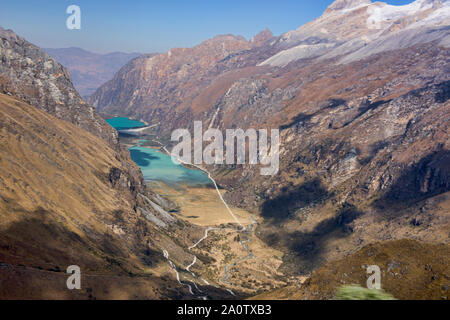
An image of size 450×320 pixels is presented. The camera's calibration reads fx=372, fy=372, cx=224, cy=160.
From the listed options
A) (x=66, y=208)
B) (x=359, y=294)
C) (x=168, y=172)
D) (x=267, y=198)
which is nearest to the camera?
(x=359, y=294)

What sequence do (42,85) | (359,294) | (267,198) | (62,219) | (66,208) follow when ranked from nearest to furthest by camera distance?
(359,294) → (62,219) → (66,208) → (42,85) → (267,198)

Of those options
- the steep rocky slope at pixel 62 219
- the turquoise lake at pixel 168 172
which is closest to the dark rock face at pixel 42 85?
the steep rocky slope at pixel 62 219

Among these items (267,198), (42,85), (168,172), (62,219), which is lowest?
(267,198)

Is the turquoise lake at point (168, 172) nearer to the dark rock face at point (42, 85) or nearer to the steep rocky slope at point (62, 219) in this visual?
the dark rock face at point (42, 85)

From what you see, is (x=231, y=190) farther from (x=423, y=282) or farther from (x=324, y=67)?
(x=423, y=282)

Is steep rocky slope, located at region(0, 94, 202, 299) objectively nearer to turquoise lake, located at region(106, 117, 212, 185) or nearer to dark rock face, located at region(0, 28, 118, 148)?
dark rock face, located at region(0, 28, 118, 148)

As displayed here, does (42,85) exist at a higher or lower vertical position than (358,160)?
higher

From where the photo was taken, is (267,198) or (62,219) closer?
(62,219)

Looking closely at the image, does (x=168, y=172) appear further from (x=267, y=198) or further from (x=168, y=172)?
(x=267, y=198)

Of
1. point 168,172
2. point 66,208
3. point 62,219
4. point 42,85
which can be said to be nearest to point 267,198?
point 168,172
